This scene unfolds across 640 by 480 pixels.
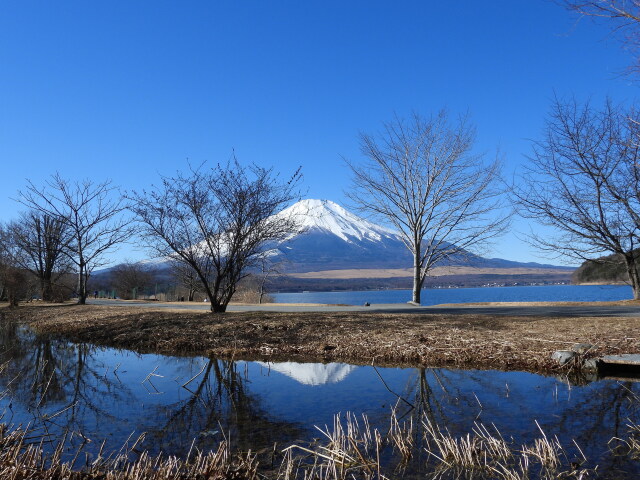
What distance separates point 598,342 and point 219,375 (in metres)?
7.69

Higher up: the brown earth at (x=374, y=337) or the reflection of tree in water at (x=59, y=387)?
the brown earth at (x=374, y=337)

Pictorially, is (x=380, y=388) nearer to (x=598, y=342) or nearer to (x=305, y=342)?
(x=305, y=342)

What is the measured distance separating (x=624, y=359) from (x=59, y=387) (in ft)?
33.4

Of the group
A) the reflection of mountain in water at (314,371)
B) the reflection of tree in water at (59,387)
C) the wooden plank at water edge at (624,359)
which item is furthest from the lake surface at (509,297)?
the reflection of tree in water at (59,387)

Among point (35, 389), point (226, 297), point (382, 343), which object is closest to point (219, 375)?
point (35, 389)

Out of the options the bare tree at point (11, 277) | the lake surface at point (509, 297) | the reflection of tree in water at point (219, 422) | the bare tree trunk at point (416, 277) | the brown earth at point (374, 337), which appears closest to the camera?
the reflection of tree in water at point (219, 422)

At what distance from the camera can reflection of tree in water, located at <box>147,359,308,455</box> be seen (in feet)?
17.0

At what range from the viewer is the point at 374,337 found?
11406mm

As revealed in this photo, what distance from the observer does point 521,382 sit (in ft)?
25.8

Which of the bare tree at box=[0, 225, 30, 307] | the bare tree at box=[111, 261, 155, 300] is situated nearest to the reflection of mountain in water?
the bare tree at box=[0, 225, 30, 307]

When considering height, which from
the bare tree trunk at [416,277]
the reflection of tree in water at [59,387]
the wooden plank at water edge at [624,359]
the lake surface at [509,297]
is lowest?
the lake surface at [509,297]

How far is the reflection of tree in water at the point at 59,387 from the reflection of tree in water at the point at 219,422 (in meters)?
0.94

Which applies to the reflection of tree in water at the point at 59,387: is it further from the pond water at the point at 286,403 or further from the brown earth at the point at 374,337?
the brown earth at the point at 374,337

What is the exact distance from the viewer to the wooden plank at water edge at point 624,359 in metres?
8.34
